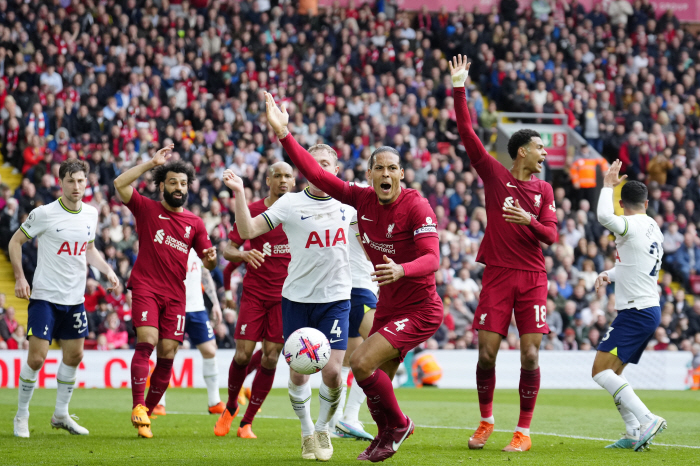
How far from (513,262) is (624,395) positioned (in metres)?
1.69

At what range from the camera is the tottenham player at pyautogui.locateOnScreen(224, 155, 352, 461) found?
7.98 m

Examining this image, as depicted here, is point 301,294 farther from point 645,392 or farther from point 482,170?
point 645,392

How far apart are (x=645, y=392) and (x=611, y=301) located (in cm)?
284

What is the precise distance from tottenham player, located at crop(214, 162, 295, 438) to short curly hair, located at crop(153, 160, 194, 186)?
77 centimetres

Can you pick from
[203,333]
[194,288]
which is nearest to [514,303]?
[203,333]

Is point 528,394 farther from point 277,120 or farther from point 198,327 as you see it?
point 198,327

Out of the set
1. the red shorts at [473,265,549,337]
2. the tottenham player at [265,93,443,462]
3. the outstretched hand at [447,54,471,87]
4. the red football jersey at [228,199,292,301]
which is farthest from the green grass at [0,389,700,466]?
the outstretched hand at [447,54,471,87]

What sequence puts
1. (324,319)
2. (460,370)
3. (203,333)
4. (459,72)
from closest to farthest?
(324,319)
(459,72)
(203,333)
(460,370)

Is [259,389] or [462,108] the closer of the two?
[462,108]

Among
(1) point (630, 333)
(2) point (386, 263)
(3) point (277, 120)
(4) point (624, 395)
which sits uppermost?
(3) point (277, 120)

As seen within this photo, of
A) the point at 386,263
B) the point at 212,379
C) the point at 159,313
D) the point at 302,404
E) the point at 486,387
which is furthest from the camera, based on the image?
the point at 212,379

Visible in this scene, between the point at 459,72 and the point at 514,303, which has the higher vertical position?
the point at 459,72

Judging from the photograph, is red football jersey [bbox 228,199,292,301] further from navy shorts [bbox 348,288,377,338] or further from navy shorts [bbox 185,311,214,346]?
navy shorts [bbox 185,311,214,346]

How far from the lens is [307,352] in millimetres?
7285
